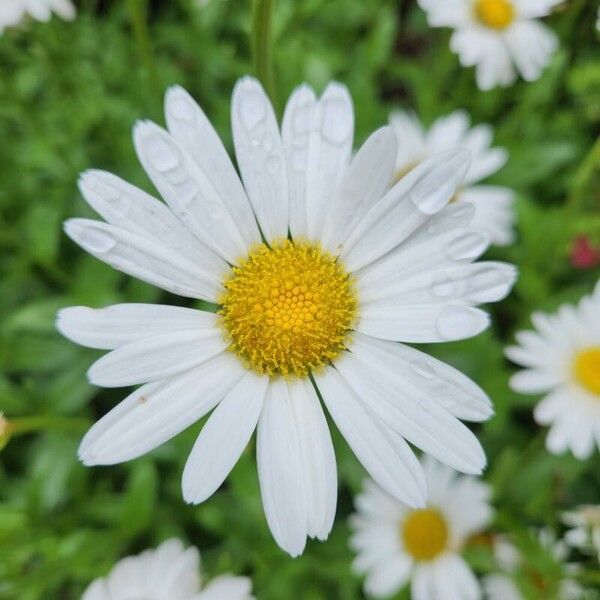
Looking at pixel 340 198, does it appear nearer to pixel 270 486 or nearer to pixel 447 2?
pixel 270 486

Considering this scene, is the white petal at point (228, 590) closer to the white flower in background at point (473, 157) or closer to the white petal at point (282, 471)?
the white petal at point (282, 471)

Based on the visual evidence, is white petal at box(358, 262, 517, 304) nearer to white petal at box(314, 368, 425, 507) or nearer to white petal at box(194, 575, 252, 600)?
white petal at box(314, 368, 425, 507)

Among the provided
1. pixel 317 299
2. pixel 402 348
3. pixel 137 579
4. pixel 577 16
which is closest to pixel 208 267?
pixel 317 299

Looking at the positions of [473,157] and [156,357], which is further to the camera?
[473,157]

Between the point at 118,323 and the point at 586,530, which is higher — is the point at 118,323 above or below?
above

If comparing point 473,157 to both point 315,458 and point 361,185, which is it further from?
point 315,458

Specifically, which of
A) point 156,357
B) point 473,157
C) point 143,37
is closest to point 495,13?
point 473,157
